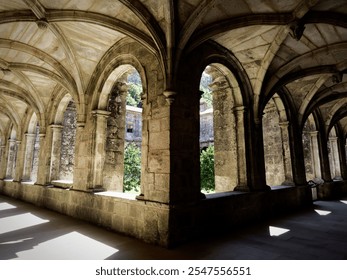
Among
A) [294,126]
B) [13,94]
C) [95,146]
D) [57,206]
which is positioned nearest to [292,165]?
[294,126]

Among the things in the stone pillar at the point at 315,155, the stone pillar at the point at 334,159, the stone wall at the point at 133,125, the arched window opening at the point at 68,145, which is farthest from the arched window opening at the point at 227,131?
the stone wall at the point at 133,125

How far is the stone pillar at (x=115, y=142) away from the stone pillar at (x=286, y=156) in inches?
191

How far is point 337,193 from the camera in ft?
29.5

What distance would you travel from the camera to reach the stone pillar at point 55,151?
6.74 meters

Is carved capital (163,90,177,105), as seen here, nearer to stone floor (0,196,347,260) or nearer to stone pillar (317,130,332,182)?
stone floor (0,196,347,260)

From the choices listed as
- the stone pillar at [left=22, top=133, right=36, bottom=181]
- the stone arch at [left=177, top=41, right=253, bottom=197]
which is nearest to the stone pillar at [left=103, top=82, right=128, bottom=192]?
the stone arch at [left=177, top=41, right=253, bottom=197]

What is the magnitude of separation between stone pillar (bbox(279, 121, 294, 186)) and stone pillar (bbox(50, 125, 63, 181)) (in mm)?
6972

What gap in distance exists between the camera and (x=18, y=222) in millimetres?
4711

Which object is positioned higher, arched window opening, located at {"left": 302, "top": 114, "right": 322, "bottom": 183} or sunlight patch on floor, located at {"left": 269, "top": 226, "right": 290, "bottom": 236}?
arched window opening, located at {"left": 302, "top": 114, "right": 322, "bottom": 183}

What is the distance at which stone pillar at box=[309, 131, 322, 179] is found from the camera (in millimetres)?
8648

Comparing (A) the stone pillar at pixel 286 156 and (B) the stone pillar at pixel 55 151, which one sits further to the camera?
(B) the stone pillar at pixel 55 151

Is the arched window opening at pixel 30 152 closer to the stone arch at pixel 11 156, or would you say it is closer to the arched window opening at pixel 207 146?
the stone arch at pixel 11 156

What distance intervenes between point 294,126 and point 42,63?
7497mm

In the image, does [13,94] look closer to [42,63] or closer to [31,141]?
[31,141]
